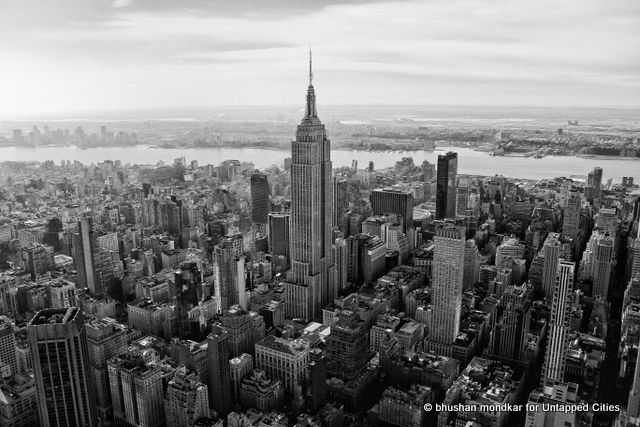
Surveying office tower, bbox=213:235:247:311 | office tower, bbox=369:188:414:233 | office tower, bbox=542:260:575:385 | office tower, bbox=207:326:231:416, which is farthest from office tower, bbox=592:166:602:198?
office tower, bbox=207:326:231:416

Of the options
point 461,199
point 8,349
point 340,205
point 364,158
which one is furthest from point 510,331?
point 8,349

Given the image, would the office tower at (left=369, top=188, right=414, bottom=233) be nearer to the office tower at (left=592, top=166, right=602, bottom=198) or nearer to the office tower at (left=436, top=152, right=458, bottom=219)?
the office tower at (left=436, top=152, right=458, bottom=219)

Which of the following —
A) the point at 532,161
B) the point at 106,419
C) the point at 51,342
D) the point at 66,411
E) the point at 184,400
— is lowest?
the point at 106,419


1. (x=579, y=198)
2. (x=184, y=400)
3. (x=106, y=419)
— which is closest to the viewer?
(x=184, y=400)

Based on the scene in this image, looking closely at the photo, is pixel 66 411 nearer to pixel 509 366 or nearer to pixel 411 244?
pixel 509 366

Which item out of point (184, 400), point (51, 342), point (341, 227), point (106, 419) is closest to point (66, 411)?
point (51, 342)

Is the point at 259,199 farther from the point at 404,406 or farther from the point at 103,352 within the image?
the point at 404,406
